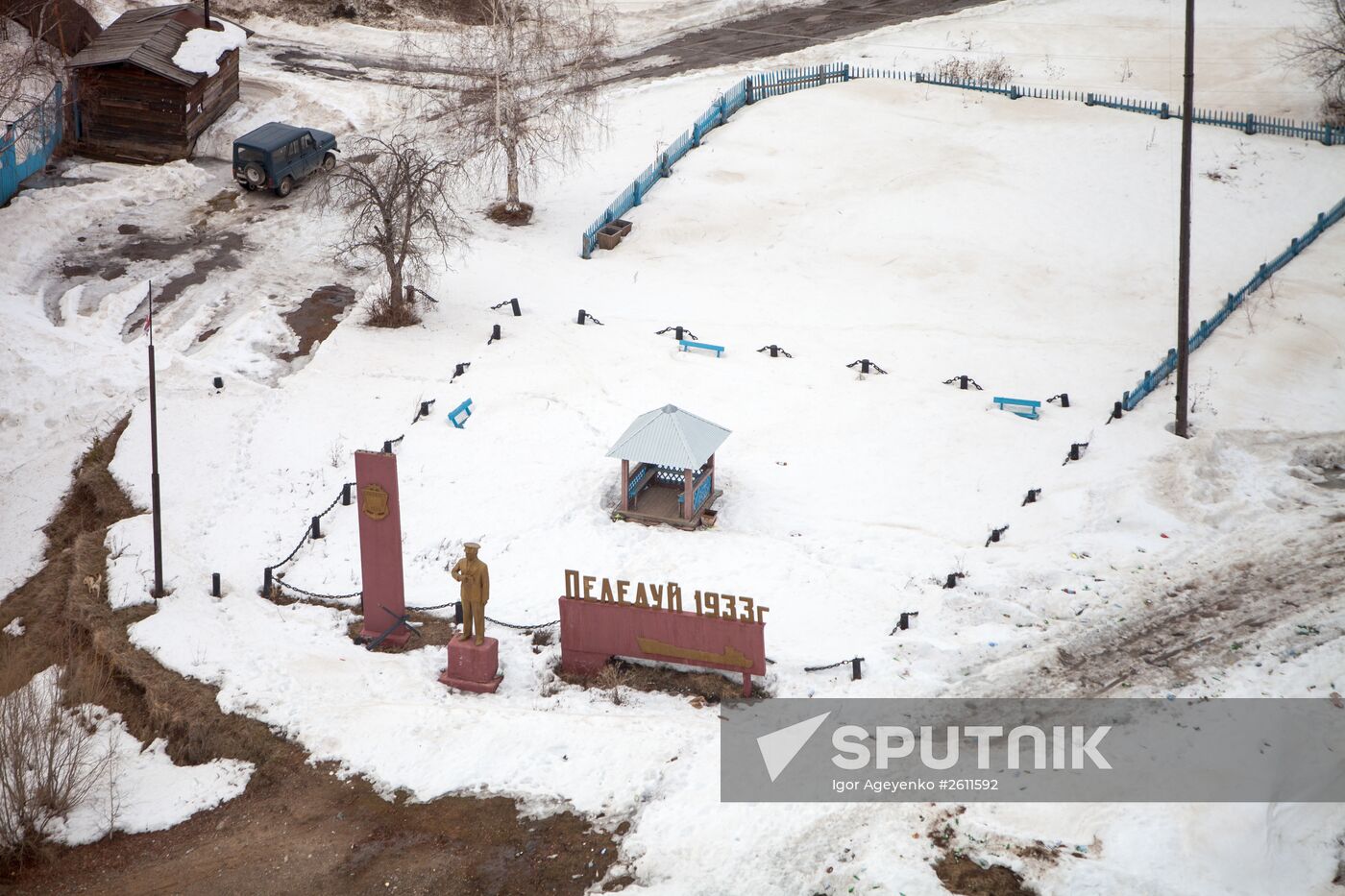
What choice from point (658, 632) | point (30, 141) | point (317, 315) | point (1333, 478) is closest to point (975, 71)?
point (1333, 478)

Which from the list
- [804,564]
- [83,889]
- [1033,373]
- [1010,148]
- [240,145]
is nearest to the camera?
[83,889]

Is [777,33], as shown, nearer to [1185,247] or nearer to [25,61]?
[25,61]

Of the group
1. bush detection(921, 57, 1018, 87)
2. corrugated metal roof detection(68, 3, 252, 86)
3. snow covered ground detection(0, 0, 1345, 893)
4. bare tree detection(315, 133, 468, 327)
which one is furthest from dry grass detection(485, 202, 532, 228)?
bush detection(921, 57, 1018, 87)

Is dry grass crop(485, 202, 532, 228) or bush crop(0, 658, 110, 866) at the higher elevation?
dry grass crop(485, 202, 532, 228)

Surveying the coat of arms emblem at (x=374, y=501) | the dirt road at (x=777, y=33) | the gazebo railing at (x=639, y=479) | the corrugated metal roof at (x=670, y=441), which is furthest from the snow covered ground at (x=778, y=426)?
the dirt road at (x=777, y=33)

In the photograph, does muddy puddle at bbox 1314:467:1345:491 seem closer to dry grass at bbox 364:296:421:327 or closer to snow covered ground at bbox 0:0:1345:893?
snow covered ground at bbox 0:0:1345:893

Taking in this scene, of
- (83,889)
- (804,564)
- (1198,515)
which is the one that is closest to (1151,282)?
(1198,515)

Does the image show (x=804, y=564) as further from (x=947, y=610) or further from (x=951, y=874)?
(x=951, y=874)

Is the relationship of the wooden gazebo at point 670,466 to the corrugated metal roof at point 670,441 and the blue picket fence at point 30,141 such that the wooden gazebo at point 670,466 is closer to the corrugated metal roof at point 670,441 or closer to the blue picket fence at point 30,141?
the corrugated metal roof at point 670,441
